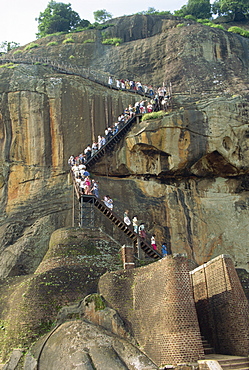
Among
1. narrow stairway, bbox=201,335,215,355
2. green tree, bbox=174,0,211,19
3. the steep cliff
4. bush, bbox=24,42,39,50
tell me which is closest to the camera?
narrow stairway, bbox=201,335,215,355

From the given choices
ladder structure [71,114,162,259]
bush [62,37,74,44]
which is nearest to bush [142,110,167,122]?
ladder structure [71,114,162,259]

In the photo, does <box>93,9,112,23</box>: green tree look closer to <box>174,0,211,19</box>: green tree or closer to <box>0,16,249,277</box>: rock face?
<box>174,0,211,19</box>: green tree

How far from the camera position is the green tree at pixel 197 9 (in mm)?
52031

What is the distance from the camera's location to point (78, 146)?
1246 inches

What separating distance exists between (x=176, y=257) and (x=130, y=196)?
13278 mm

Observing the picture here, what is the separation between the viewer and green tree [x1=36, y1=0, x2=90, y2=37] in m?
53.3

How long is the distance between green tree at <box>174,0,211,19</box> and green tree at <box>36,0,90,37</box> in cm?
1258

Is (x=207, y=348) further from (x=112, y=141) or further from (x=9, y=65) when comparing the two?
(x=9, y=65)

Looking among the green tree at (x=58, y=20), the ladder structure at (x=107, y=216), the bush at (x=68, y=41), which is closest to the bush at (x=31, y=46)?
the bush at (x=68, y=41)

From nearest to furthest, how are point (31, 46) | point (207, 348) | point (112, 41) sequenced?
point (207, 348) < point (112, 41) < point (31, 46)

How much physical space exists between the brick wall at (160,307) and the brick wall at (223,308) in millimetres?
2582

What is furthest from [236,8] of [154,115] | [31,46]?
[154,115]

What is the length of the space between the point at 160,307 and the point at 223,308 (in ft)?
11.8

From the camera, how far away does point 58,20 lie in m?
53.3
